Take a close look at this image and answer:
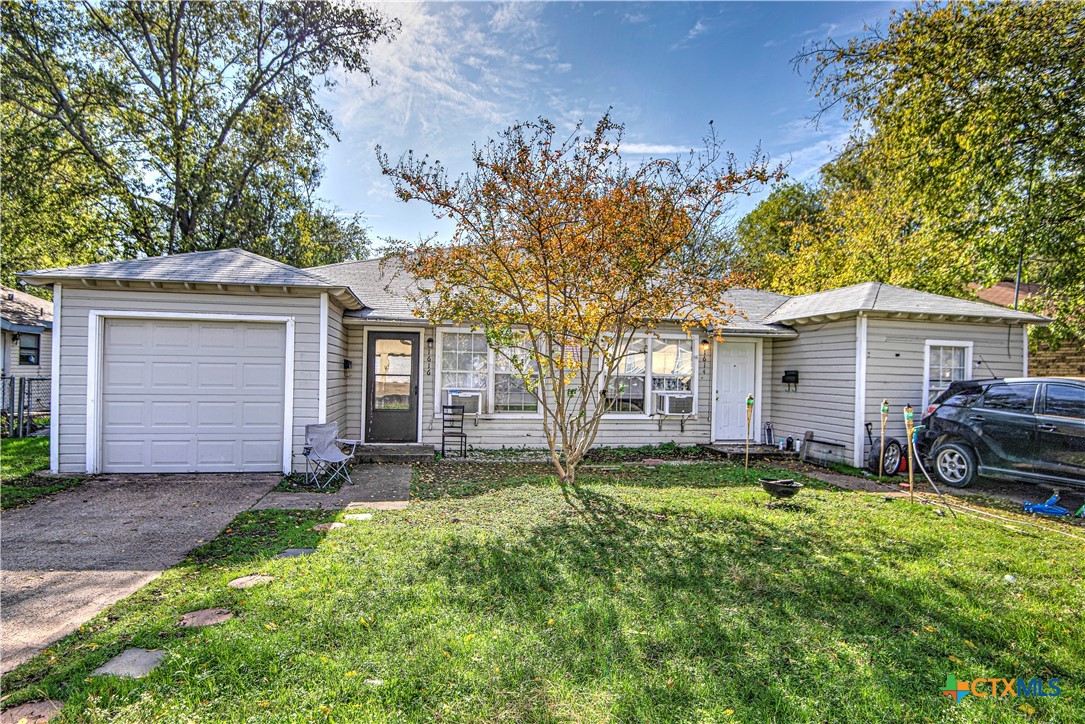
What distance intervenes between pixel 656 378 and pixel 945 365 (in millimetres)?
5161

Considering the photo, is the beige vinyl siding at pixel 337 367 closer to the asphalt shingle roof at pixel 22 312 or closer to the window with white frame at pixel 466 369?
the window with white frame at pixel 466 369

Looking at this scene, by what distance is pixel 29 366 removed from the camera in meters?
14.7

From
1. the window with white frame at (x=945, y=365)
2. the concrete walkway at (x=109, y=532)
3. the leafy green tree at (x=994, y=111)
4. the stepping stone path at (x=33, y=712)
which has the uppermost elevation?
the leafy green tree at (x=994, y=111)

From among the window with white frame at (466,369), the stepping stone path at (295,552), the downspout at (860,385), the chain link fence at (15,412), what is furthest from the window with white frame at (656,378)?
the chain link fence at (15,412)

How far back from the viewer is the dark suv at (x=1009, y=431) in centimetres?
634

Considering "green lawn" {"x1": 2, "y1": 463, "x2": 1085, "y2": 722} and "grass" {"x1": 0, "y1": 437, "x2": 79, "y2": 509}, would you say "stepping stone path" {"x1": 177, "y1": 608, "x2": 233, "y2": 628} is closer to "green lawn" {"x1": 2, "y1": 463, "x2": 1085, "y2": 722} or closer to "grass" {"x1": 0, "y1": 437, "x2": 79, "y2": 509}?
"green lawn" {"x1": 2, "y1": 463, "x2": 1085, "y2": 722}

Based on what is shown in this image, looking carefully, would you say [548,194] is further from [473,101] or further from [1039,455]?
[1039,455]

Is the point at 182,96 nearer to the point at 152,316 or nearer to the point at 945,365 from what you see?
the point at 152,316

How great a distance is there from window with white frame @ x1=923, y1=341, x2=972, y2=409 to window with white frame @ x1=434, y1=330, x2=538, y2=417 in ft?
23.8

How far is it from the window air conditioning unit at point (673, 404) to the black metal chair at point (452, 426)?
3.91 m

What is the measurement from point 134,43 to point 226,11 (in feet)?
8.55

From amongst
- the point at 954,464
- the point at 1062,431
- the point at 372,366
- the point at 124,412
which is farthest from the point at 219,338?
the point at 1062,431

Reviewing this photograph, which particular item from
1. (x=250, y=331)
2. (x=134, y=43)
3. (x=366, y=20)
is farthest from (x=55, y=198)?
(x=250, y=331)

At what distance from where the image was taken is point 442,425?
30.5 ft
